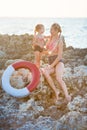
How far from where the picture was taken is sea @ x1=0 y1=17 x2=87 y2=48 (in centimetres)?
457

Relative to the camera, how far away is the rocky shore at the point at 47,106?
3605mm

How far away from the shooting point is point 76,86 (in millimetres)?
3955

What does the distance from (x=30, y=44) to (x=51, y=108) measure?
94cm

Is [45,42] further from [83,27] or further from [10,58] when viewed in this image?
[83,27]

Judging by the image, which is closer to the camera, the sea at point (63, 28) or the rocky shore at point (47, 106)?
the rocky shore at point (47, 106)

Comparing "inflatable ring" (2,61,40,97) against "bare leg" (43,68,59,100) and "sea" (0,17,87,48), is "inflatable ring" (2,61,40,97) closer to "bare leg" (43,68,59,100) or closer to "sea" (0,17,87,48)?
"bare leg" (43,68,59,100)

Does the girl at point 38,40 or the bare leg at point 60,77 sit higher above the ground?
the girl at point 38,40

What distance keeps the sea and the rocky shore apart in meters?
0.41

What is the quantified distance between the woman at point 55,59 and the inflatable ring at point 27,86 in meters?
0.10

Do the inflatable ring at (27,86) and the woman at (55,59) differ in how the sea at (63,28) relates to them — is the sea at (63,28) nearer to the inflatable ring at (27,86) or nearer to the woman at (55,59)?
the woman at (55,59)

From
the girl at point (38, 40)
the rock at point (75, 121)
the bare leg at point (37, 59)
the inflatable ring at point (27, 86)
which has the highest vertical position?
the girl at point (38, 40)

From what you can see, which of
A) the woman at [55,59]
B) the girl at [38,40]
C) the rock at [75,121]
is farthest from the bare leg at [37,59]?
the rock at [75,121]

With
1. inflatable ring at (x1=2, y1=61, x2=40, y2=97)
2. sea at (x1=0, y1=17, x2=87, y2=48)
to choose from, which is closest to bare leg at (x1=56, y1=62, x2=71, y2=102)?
inflatable ring at (x1=2, y1=61, x2=40, y2=97)

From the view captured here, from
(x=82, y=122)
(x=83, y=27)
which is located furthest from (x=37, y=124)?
(x=83, y=27)
